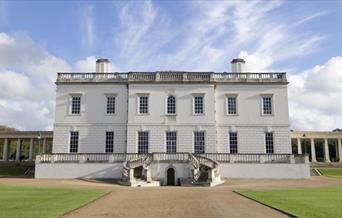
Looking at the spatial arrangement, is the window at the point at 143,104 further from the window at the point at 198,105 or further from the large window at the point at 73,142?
the large window at the point at 73,142

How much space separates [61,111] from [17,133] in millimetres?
24416

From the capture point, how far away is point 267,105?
124 ft

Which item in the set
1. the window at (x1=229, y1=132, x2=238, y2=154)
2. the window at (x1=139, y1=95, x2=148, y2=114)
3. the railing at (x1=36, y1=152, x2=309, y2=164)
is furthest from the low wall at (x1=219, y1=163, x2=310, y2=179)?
the window at (x1=139, y1=95, x2=148, y2=114)

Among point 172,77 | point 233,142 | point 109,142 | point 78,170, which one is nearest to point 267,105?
point 233,142

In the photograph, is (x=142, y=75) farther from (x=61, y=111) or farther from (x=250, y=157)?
(x=250, y=157)

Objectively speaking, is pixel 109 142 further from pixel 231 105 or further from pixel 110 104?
pixel 231 105

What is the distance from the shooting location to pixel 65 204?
1419 centimetres

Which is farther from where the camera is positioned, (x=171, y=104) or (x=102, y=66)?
(x=102, y=66)

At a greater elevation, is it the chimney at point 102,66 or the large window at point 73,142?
the chimney at point 102,66

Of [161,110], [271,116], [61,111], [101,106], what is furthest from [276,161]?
[61,111]

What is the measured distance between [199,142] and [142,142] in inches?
223

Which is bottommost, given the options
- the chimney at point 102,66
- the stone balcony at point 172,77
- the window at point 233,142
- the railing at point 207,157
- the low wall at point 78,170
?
the low wall at point 78,170

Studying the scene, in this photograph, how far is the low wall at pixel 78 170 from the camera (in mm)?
32812

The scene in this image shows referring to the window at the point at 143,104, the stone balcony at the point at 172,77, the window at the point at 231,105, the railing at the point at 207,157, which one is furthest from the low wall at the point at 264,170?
the window at the point at 143,104
